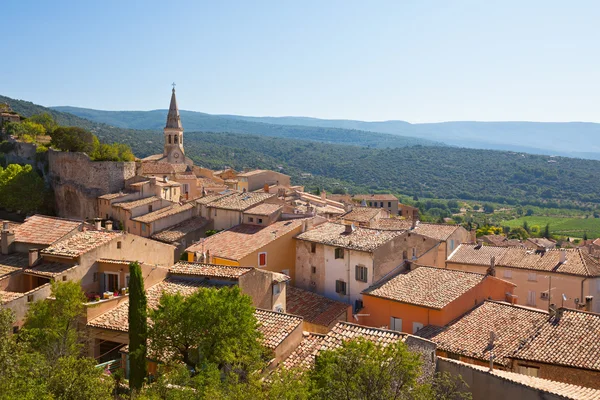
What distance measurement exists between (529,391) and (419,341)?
9.93 ft

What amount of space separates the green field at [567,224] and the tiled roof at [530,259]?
71.2 meters

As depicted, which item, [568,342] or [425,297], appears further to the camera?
[425,297]

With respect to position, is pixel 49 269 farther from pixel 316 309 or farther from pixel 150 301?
pixel 316 309

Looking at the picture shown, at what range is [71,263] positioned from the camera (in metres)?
22.3

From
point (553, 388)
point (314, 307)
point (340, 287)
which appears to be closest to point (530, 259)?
point (340, 287)

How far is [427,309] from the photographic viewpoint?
80.0 feet

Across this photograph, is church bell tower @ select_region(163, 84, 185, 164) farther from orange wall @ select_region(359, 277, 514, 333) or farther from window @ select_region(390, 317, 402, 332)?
window @ select_region(390, 317, 402, 332)

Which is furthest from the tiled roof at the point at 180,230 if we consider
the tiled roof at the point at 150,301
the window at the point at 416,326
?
the window at the point at 416,326

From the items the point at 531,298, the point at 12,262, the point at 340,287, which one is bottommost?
the point at 531,298

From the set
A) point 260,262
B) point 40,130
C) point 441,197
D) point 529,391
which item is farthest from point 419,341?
point 441,197

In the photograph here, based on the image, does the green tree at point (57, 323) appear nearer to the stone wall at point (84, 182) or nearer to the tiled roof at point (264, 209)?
the tiled roof at point (264, 209)

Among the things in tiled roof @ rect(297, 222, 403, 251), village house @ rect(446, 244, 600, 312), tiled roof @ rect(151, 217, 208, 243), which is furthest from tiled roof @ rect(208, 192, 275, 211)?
village house @ rect(446, 244, 600, 312)

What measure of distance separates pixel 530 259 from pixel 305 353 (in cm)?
2318

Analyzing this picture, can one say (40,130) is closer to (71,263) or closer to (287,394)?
(71,263)
